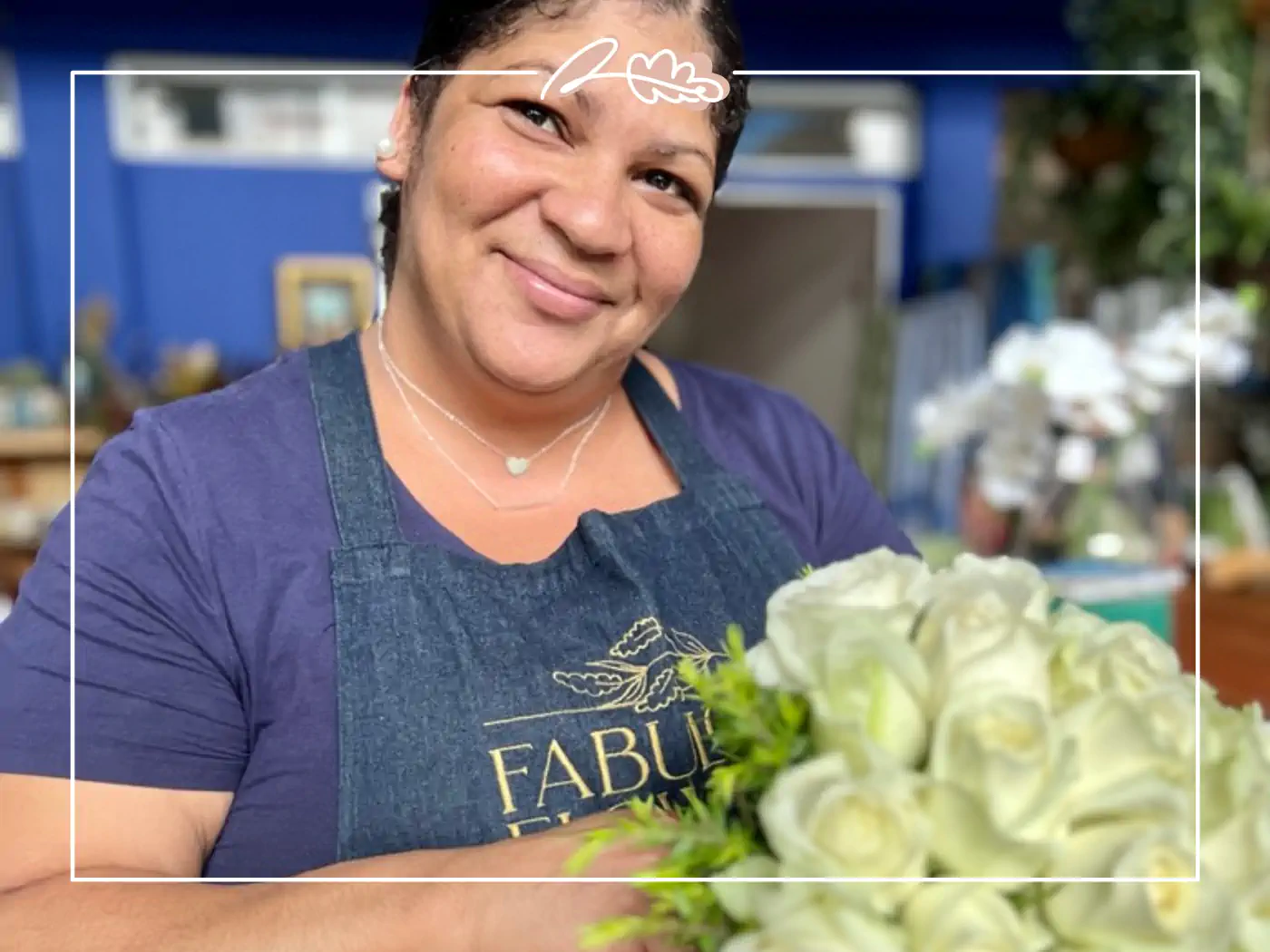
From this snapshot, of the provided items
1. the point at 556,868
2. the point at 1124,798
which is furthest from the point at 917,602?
the point at 556,868

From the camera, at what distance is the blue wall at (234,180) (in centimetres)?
69

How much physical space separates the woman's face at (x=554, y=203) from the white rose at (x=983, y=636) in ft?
0.82

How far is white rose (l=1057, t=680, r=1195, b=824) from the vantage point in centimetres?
31

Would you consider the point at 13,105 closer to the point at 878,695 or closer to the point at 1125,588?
the point at 878,695

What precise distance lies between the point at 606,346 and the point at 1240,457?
1383 millimetres

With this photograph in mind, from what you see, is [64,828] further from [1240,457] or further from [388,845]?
[1240,457]

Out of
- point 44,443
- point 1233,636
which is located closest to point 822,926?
point 44,443

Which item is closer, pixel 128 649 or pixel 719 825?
pixel 719 825

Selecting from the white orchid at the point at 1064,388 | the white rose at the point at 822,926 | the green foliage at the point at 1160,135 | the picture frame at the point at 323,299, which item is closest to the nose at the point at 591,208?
the picture frame at the point at 323,299

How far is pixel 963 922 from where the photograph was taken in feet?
0.98

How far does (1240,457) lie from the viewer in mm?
1548

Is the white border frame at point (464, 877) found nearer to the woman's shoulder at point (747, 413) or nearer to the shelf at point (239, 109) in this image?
the shelf at point (239, 109)

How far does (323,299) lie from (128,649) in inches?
17.2

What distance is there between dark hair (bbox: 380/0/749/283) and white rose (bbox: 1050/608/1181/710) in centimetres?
30
